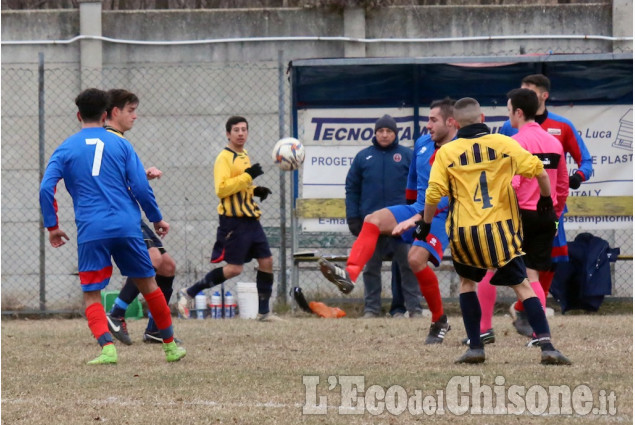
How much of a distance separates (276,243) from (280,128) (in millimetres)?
1318

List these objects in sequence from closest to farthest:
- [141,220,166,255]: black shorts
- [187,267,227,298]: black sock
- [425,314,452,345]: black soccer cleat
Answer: [425,314,452,345]: black soccer cleat, [141,220,166,255]: black shorts, [187,267,227,298]: black sock

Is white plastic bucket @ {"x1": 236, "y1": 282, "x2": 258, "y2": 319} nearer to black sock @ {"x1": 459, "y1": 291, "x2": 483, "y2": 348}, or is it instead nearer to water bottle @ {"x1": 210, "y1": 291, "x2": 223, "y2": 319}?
water bottle @ {"x1": 210, "y1": 291, "x2": 223, "y2": 319}

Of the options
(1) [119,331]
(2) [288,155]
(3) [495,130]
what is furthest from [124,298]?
(3) [495,130]

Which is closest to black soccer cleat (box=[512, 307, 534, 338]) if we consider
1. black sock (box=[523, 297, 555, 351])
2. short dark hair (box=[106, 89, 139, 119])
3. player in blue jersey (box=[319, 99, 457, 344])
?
player in blue jersey (box=[319, 99, 457, 344])

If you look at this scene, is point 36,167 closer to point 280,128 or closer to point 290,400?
point 280,128

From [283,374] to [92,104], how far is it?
2.27 m

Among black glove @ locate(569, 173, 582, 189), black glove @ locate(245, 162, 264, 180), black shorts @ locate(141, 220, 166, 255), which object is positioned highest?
black glove @ locate(245, 162, 264, 180)

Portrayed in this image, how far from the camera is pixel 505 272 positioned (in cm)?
694

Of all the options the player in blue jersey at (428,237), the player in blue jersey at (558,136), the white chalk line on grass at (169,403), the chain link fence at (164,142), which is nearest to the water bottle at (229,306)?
the chain link fence at (164,142)

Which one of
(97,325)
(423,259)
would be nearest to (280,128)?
(423,259)

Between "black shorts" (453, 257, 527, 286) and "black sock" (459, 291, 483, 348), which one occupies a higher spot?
"black shorts" (453, 257, 527, 286)

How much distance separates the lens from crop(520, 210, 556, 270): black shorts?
7871mm

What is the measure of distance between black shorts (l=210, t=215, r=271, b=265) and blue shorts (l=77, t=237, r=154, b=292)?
3783 mm

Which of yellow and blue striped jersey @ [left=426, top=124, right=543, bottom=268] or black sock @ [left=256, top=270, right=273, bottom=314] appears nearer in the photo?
yellow and blue striped jersey @ [left=426, top=124, right=543, bottom=268]
